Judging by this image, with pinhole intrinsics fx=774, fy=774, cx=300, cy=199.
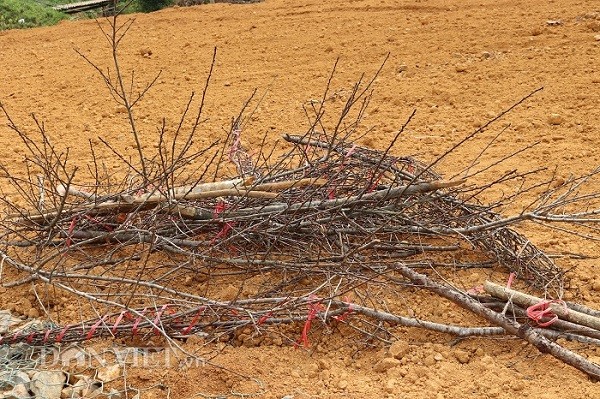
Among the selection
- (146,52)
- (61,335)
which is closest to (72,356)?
(61,335)

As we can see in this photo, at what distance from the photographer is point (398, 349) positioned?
3.39 metres

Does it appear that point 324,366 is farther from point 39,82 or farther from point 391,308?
point 39,82

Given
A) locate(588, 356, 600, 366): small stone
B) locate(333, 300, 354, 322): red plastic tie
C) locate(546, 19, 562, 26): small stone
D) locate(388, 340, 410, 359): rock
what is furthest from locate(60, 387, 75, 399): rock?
locate(546, 19, 562, 26): small stone

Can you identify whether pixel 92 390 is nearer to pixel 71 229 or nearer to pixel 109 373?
pixel 109 373

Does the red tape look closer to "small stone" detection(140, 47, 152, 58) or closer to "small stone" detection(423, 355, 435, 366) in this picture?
"small stone" detection(423, 355, 435, 366)

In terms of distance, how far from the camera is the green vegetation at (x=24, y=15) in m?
11.1

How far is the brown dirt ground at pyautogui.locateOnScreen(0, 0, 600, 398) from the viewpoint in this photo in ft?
10.6

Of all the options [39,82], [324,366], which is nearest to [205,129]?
[39,82]

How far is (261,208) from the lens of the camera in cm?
387

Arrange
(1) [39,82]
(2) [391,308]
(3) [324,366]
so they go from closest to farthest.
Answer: (3) [324,366] → (2) [391,308] → (1) [39,82]

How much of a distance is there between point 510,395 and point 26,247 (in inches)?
107

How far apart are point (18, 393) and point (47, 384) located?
0.12 m

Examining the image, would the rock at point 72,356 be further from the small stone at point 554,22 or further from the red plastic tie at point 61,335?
the small stone at point 554,22

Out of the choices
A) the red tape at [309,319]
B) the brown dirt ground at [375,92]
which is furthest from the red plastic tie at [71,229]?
the red tape at [309,319]
